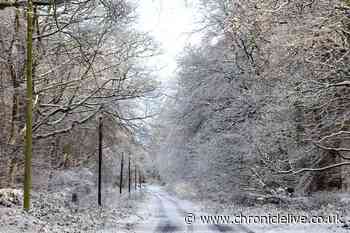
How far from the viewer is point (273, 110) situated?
1938cm

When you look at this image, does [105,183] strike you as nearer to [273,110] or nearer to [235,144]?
[235,144]

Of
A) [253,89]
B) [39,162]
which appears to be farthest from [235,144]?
[39,162]

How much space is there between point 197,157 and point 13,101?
14.6 meters
